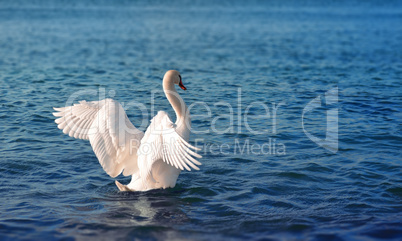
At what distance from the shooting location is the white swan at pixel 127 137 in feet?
23.8

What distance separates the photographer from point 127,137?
790cm

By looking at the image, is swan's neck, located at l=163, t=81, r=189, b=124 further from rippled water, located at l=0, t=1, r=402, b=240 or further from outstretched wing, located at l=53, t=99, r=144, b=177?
rippled water, located at l=0, t=1, r=402, b=240

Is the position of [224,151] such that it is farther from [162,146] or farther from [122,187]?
[162,146]

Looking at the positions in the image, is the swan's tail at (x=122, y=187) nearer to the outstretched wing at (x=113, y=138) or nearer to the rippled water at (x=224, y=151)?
the rippled water at (x=224, y=151)

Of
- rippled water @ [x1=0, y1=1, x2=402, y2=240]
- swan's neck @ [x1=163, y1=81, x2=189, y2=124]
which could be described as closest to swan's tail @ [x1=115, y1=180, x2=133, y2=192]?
rippled water @ [x1=0, y1=1, x2=402, y2=240]

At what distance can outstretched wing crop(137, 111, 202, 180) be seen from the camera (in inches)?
257

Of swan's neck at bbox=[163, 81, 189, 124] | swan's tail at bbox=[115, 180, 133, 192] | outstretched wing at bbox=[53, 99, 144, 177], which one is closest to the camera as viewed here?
swan's tail at bbox=[115, 180, 133, 192]

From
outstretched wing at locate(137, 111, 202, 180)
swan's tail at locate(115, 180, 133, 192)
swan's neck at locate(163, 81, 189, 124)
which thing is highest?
swan's neck at locate(163, 81, 189, 124)

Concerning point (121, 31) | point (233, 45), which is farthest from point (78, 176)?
point (121, 31)

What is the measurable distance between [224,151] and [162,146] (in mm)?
3201

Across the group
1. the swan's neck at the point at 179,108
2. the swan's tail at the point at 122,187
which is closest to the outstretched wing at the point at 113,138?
the swan's tail at the point at 122,187

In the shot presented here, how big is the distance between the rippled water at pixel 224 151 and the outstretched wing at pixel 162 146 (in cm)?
75

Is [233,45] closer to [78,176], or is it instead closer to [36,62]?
[36,62]

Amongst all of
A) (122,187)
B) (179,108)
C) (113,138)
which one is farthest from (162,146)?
(113,138)
